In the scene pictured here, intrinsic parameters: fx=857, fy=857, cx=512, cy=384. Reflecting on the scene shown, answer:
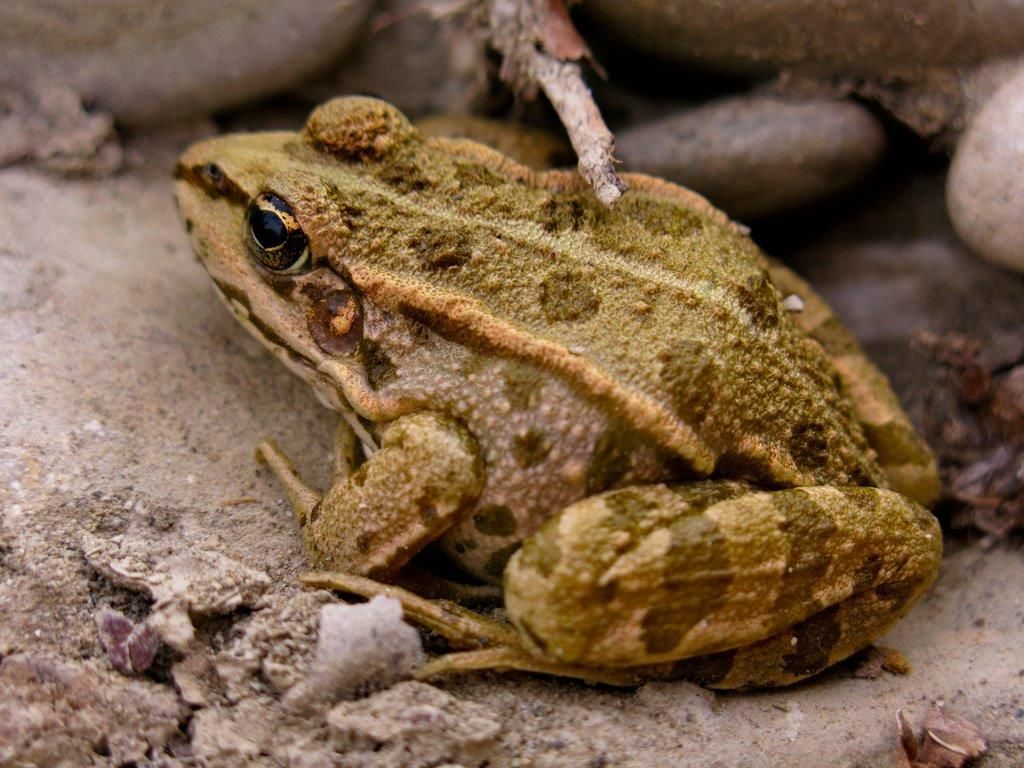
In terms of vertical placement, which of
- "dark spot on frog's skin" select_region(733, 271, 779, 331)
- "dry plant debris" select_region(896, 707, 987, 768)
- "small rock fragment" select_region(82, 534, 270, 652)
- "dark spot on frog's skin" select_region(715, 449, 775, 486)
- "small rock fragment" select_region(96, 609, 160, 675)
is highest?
"dark spot on frog's skin" select_region(733, 271, 779, 331)

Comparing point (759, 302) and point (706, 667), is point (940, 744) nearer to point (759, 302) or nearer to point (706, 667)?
Result: point (706, 667)

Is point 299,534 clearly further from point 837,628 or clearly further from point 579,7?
point 579,7

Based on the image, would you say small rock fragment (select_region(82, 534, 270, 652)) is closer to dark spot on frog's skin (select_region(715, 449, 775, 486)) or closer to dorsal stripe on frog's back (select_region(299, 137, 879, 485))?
dorsal stripe on frog's back (select_region(299, 137, 879, 485))

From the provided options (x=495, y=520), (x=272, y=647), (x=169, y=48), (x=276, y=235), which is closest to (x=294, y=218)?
(x=276, y=235)

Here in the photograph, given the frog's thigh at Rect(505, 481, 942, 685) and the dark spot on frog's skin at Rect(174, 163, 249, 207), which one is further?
the dark spot on frog's skin at Rect(174, 163, 249, 207)

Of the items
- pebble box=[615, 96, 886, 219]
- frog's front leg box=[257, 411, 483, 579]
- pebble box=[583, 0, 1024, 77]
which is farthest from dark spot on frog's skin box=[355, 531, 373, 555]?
pebble box=[583, 0, 1024, 77]

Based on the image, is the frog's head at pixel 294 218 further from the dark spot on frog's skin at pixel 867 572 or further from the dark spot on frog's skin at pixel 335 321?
the dark spot on frog's skin at pixel 867 572
